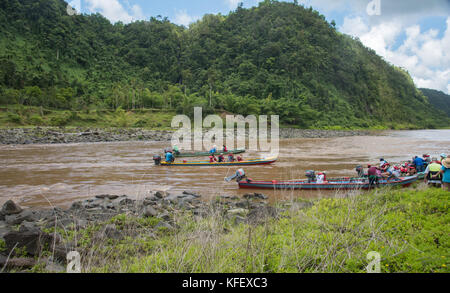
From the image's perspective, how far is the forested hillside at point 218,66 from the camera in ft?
213

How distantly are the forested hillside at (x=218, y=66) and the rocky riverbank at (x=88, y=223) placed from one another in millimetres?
51280

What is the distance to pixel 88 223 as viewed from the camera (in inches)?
254

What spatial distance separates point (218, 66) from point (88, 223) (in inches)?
3799

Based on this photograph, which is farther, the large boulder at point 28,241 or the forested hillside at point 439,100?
the forested hillside at point 439,100

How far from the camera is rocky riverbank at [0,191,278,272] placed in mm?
4348

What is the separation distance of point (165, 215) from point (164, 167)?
424 inches

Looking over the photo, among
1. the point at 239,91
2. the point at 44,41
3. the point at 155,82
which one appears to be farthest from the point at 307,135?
the point at 44,41

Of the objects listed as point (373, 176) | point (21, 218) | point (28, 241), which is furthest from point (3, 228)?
point (373, 176)

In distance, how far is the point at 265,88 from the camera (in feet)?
273

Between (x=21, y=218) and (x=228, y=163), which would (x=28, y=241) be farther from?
(x=228, y=163)

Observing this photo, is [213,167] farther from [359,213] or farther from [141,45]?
[141,45]

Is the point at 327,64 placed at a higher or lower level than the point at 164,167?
higher

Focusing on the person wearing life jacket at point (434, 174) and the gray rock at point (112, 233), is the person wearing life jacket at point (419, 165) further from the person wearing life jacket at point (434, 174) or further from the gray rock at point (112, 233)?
the gray rock at point (112, 233)

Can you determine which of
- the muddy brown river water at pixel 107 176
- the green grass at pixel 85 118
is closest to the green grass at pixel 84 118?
the green grass at pixel 85 118
